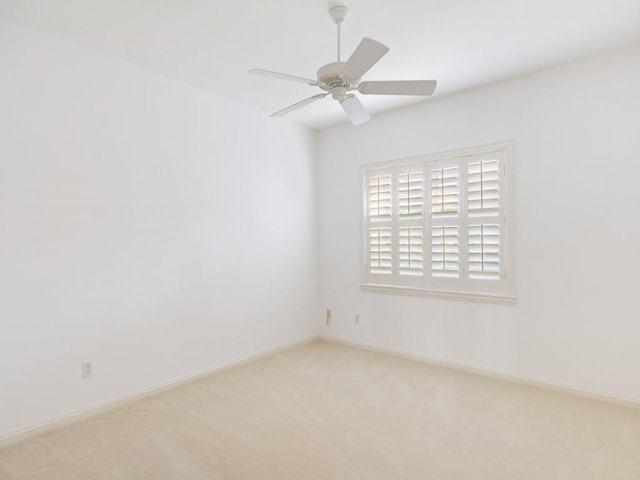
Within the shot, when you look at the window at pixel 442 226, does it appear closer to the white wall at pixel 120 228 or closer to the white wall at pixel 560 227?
the white wall at pixel 560 227

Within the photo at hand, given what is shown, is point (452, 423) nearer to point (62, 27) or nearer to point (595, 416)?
point (595, 416)

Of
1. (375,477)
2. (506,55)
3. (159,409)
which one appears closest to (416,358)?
(375,477)

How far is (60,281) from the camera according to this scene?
263cm

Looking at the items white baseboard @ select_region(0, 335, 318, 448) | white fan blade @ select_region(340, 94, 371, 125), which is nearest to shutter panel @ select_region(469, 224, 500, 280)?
white fan blade @ select_region(340, 94, 371, 125)

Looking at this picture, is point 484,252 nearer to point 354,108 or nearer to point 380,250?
point 380,250

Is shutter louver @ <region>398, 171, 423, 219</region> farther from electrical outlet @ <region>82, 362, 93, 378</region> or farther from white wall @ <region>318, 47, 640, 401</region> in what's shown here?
electrical outlet @ <region>82, 362, 93, 378</region>

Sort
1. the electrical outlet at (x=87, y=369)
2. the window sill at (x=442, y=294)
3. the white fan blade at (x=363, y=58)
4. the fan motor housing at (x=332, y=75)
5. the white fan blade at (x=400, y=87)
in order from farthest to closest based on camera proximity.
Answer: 1. the window sill at (x=442, y=294)
2. the electrical outlet at (x=87, y=369)
3. the white fan blade at (x=400, y=87)
4. the fan motor housing at (x=332, y=75)
5. the white fan blade at (x=363, y=58)

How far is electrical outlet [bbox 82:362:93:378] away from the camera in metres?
2.75

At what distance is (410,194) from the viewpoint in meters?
4.05

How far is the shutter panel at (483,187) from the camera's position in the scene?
11.4 ft

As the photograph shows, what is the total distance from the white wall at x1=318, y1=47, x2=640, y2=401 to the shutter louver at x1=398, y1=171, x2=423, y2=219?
266 millimetres

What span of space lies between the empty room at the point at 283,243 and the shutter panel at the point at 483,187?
21mm

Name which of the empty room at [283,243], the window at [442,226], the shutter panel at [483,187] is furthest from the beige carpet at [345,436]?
the shutter panel at [483,187]

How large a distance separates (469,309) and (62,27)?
4.01 m
